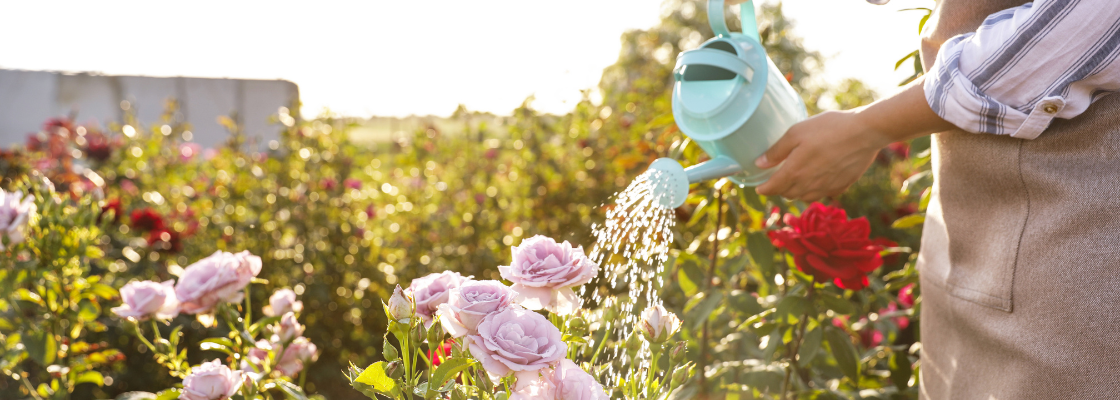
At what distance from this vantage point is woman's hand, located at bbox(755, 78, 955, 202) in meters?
0.83

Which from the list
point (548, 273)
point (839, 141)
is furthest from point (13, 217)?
point (839, 141)

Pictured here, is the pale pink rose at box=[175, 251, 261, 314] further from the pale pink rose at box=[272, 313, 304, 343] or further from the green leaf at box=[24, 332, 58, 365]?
the green leaf at box=[24, 332, 58, 365]

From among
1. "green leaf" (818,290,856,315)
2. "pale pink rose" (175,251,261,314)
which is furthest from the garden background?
"pale pink rose" (175,251,261,314)

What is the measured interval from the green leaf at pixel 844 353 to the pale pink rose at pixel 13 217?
162 cm

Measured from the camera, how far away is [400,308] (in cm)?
63

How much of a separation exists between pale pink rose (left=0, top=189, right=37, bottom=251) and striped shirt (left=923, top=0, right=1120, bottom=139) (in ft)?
5.17

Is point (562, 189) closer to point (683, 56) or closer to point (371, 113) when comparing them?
point (371, 113)

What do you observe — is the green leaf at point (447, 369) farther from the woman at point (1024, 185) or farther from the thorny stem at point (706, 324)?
the thorny stem at point (706, 324)

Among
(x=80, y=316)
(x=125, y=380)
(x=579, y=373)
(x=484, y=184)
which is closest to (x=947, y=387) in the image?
(x=579, y=373)

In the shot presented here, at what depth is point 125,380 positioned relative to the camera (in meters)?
2.24

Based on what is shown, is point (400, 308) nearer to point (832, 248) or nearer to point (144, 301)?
point (144, 301)

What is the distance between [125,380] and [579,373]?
230 centimetres

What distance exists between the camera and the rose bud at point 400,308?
0.63 meters

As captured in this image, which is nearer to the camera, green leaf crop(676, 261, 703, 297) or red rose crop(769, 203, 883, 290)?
red rose crop(769, 203, 883, 290)
